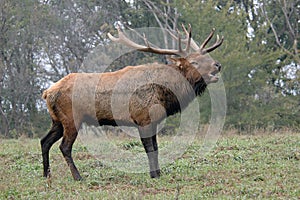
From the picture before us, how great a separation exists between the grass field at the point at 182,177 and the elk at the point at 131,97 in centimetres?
44

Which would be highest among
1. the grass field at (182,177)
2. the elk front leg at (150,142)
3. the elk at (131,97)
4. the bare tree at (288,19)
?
the bare tree at (288,19)

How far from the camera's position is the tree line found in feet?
83.1

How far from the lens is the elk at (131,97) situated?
8.51 metres

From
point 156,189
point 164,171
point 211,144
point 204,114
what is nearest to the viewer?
point 156,189

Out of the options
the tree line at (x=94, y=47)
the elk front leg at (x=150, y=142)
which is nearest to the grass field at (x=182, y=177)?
the elk front leg at (x=150, y=142)

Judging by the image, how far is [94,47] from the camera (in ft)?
87.8

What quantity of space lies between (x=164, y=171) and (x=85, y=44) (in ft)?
62.0

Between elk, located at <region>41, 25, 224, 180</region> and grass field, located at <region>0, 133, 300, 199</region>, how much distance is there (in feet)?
1.43

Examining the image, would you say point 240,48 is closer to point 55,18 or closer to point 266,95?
point 266,95

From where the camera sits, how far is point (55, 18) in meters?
27.1

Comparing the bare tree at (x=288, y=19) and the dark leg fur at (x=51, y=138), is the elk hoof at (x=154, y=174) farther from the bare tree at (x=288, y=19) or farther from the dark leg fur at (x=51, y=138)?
the bare tree at (x=288, y=19)

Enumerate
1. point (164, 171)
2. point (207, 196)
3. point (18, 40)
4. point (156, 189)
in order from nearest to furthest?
point (207, 196)
point (156, 189)
point (164, 171)
point (18, 40)

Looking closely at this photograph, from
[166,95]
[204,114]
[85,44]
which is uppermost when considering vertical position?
[85,44]

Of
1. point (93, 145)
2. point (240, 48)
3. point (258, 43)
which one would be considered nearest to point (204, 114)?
point (240, 48)
